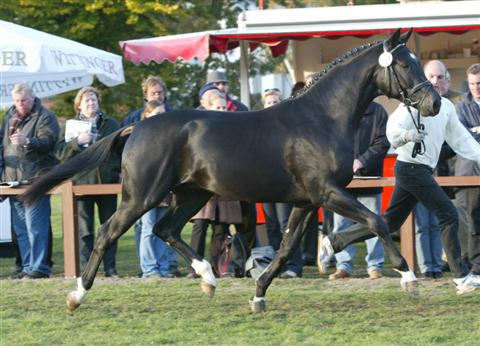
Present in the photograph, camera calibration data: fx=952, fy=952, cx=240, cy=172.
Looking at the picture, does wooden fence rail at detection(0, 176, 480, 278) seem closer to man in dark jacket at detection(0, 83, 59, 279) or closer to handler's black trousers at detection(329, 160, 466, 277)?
man in dark jacket at detection(0, 83, 59, 279)

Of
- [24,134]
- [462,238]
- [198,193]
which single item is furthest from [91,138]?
[462,238]

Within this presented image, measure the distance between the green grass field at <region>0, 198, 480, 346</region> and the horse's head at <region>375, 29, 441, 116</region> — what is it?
159 centimetres

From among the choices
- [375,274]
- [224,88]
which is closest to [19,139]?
[224,88]

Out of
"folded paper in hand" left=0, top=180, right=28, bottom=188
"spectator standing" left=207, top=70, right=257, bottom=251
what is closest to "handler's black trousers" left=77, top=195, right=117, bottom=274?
"folded paper in hand" left=0, top=180, right=28, bottom=188

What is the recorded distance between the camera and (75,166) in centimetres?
784

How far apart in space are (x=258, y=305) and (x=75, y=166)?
→ 6.27 feet

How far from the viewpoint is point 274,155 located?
7.30 metres

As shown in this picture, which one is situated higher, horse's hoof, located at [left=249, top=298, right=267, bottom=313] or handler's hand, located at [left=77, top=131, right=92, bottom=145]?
handler's hand, located at [left=77, top=131, right=92, bottom=145]

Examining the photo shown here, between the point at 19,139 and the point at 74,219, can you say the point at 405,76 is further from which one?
the point at 19,139

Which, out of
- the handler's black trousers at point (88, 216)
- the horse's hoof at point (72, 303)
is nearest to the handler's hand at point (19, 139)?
the handler's black trousers at point (88, 216)

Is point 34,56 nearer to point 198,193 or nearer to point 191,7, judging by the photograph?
Answer: point 198,193

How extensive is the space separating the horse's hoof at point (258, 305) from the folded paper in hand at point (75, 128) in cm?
298

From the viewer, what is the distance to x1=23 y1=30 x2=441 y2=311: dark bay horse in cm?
721

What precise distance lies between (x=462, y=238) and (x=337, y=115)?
3.12m
